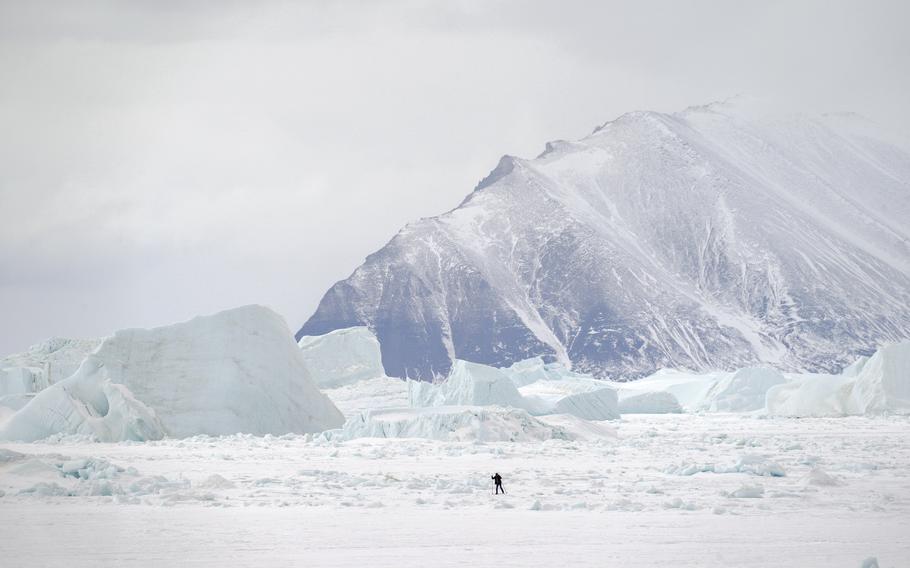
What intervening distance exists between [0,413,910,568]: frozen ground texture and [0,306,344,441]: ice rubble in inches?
234

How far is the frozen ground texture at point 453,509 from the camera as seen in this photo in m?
10.6

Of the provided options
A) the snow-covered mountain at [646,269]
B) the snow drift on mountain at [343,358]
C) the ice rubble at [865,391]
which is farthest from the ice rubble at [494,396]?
the snow-covered mountain at [646,269]

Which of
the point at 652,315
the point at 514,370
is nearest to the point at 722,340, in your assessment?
the point at 652,315

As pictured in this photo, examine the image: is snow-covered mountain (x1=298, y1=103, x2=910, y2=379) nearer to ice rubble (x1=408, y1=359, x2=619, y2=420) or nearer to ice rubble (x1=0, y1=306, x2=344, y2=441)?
ice rubble (x1=408, y1=359, x2=619, y2=420)

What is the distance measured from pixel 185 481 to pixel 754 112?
177 meters

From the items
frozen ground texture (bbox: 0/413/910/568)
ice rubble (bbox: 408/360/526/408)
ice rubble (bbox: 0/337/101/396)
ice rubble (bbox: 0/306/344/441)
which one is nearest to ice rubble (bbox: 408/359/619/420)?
ice rubble (bbox: 408/360/526/408)

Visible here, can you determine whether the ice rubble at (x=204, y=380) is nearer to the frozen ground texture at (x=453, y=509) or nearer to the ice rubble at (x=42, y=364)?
the frozen ground texture at (x=453, y=509)

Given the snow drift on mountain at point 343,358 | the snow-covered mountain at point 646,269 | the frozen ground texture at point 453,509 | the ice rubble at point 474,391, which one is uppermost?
the snow-covered mountain at point 646,269


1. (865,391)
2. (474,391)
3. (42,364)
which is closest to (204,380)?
(474,391)

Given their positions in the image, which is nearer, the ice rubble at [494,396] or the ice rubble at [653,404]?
the ice rubble at [494,396]

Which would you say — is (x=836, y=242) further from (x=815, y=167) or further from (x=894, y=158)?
(x=894, y=158)

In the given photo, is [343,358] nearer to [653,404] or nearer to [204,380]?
[653,404]

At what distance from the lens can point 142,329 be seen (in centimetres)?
3142

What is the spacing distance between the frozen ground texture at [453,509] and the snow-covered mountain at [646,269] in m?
107
